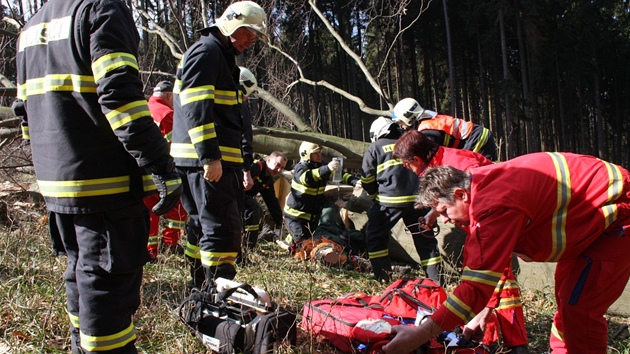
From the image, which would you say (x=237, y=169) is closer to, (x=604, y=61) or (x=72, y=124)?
(x=72, y=124)

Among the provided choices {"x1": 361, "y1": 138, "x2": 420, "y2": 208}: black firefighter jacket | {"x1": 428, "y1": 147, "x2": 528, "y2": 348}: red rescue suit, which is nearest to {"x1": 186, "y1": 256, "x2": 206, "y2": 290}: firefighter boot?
{"x1": 428, "y1": 147, "x2": 528, "y2": 348}: red rescue suit

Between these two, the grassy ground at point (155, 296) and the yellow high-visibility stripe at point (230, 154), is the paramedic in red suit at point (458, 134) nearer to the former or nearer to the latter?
the grassy ground at point (155, 296)

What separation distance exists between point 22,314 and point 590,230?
311 cm

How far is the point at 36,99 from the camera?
241cm

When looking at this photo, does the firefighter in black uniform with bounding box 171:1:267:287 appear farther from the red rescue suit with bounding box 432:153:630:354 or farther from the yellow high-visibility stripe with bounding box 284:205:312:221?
the yellow high-visibility stripe with bounding box 284:205:312:221

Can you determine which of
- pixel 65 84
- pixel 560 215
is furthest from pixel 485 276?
pixel 65 84

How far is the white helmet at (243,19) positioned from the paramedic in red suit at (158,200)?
1.56 meters

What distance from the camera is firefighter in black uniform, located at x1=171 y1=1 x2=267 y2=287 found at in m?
3.41

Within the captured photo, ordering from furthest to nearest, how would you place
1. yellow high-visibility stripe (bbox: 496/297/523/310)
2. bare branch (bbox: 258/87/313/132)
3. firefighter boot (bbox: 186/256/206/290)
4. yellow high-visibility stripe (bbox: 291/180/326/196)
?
bare branch (bbox: 258/87/313/132) → yellow high-visibility stripe (bbox: 291/180/326/196) → firefighter boot (bbox: 186/256/206/290) → yellow high-visibility stripe (bbox: 496/297/523/310)

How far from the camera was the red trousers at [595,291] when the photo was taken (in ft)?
7.89

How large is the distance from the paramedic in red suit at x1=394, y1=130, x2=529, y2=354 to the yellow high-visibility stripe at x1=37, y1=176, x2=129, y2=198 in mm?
1907

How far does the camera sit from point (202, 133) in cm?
335

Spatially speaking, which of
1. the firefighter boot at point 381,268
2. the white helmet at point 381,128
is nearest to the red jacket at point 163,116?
the white helmet at point 381,128

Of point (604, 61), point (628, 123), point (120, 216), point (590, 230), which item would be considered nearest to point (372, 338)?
point (590, 230)
